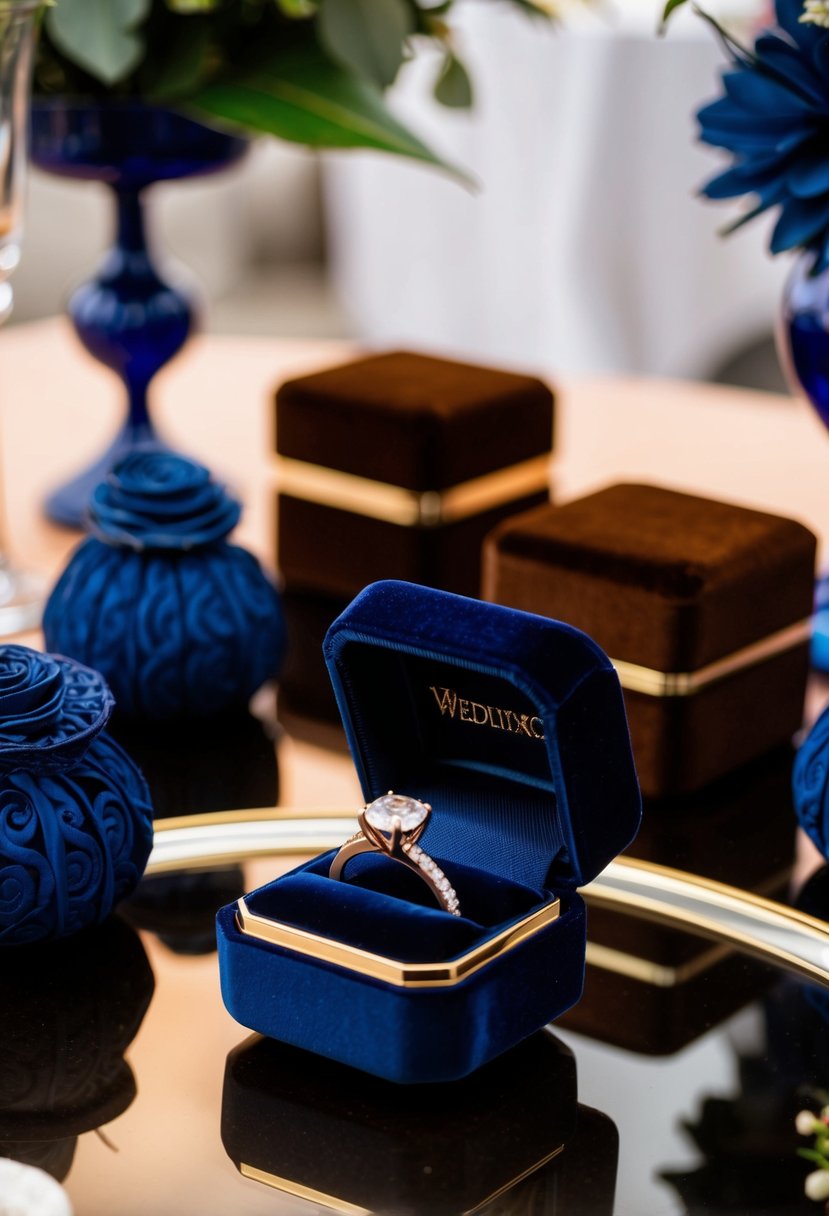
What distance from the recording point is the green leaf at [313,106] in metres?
1.10

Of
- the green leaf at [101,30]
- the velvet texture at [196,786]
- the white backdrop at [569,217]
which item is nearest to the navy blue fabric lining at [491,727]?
the velvet texture at [196,786]

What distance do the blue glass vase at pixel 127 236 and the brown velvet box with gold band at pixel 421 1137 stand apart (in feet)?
2.01

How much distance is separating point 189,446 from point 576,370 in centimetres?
171

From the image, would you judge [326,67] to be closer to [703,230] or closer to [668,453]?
[668,453]

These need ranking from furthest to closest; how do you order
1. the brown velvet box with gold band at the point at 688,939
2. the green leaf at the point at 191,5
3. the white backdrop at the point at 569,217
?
the white backdrop at the point at 569,217, the green leaf at the point at 191,5, the brown velvet box with gold band at the point at 688,939

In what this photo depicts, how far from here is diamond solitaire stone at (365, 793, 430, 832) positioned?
0.64 metres

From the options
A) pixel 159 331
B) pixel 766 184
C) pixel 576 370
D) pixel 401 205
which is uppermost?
pixel 766 184

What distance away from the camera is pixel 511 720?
2.26 ft

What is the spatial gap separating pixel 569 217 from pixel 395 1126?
246cm

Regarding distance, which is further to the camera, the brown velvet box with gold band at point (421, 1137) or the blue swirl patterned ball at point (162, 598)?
the blue swirl patterned ball at point (162, 598)

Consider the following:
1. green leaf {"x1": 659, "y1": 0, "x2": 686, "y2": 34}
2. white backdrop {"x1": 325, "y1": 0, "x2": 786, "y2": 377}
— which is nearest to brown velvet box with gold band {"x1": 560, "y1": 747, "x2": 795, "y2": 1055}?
green leaf {"x1": 659, "y1": 0, "x2": 686, "y2": 34}

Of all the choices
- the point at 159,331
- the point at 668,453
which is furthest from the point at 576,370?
the point at 159,331

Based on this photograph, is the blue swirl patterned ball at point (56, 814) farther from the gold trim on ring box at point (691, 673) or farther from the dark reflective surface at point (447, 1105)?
the gold trim on ring box at point (691, 673)

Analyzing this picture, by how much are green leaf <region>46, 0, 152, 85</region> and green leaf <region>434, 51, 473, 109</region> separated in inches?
9.3
